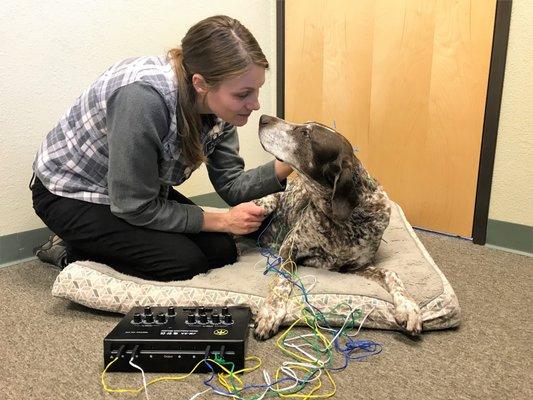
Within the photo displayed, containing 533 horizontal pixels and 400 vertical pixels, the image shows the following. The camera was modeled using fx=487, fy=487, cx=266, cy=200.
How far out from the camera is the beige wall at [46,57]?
2.40 meters

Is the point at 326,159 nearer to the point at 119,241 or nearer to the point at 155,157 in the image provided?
the point at 155,157

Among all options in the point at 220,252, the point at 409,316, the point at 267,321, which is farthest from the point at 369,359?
the point at 220,252

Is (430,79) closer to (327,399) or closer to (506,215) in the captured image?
(506,215)

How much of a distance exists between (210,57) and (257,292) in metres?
0.91

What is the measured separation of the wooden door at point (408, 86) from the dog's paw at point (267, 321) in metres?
1.63

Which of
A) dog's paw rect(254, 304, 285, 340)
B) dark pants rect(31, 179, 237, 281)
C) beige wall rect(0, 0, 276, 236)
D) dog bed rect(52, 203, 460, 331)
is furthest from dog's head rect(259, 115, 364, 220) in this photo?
beige wall rect(0, 0, 276, 236)

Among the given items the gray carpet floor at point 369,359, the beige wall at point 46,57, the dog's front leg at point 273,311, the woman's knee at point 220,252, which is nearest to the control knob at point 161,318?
the gray carpet floor at point 369,359

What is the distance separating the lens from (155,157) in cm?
187

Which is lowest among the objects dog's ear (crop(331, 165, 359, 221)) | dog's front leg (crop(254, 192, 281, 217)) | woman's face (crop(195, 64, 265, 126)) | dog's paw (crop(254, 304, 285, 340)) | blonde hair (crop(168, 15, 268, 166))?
dog's paw (crop(254, 304, 285, 340))

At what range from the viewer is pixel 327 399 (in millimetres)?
1459

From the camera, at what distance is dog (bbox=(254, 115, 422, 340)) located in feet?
6.05

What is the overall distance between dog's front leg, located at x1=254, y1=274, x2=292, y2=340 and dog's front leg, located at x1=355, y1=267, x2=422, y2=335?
1.29ft

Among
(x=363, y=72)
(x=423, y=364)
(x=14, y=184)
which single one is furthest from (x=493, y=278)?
(x=14, y=184)

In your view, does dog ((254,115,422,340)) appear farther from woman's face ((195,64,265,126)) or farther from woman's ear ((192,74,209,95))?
woman's ear ((192,74,209,95))
